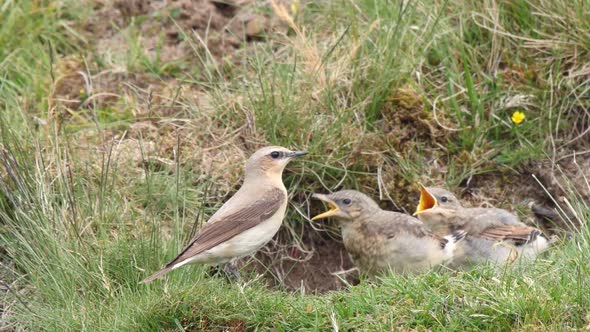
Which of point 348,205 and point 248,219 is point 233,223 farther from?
point 348,205

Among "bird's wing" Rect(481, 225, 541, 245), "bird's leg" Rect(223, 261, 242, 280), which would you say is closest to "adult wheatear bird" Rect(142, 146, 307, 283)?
"bird's leg" Rect(223, 261, 242, 280)

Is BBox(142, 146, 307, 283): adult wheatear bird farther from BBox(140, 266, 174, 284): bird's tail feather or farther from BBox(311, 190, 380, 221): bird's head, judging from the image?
BBox(311, 190, 380, 221): bird's head

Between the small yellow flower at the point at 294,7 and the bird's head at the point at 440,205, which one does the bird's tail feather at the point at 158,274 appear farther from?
the small yellow flower at the point at 294,7

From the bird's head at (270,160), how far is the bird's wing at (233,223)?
0.21 metres

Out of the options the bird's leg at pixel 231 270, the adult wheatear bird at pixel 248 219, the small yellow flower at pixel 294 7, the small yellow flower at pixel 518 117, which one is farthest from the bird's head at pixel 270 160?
the small yellow flower at pixel 294 7

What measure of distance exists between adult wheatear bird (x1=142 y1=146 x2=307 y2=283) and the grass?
26 centimetres

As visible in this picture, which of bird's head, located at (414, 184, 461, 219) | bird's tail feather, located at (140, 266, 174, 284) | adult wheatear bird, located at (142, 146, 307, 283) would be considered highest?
bird's tail feather, located at (140, 266, 174, 284)

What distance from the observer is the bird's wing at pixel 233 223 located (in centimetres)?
736

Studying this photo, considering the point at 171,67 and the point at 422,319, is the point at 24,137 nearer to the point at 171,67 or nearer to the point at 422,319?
the point at 171,67

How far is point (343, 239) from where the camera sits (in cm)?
893

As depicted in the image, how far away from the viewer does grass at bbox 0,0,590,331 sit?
7.80m

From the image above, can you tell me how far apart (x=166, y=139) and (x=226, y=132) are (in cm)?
53

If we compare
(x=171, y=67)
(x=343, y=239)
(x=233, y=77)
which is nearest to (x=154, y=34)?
(x=171, y=67)

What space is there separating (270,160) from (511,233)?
1.98m
